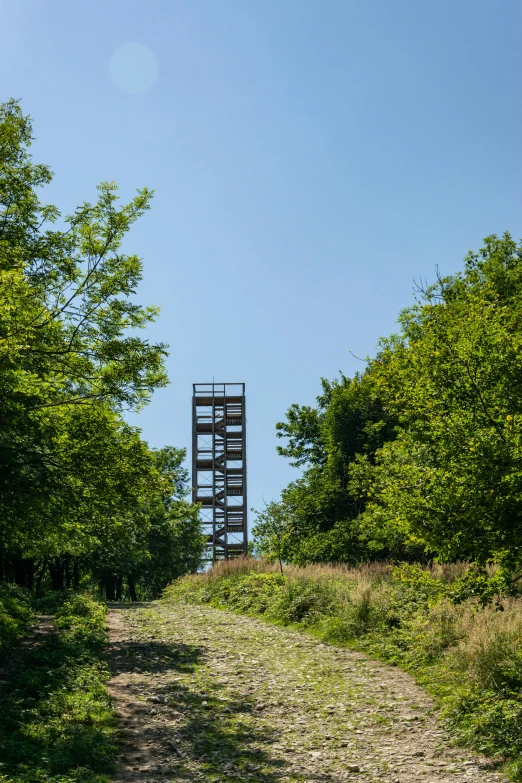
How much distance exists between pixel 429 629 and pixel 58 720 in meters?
7.39

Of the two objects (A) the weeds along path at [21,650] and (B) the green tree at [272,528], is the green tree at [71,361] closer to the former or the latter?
(A) the weeds along path at [21,650]

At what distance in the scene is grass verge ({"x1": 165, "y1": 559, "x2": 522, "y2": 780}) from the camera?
29.2 feet

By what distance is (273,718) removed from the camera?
1022cm

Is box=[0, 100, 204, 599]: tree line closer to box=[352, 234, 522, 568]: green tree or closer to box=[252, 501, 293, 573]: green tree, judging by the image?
box=[352, 234, 522, 568]: green tree

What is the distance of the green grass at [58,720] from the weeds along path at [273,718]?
0.36m

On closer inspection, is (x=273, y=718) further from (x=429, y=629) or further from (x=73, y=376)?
(x=73, y=376)

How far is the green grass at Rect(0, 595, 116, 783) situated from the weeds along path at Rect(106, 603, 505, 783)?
362 millimetres

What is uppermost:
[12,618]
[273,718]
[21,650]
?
[12,618]

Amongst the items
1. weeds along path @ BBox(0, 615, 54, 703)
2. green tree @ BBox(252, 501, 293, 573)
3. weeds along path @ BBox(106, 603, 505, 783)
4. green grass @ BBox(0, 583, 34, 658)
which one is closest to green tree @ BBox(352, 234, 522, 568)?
weeds along path @ BBox(106, 603, 505, 783)

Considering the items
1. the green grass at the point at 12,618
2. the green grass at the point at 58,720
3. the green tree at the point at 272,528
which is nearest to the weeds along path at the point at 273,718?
the green grass at the point at 58,720

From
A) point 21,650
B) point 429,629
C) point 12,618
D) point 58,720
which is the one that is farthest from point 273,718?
point 12,618

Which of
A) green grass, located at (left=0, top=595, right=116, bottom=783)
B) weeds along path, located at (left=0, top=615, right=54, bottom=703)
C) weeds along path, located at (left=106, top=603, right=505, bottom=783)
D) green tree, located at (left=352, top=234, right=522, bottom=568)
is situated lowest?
weeds along path, located at (left=106, top=603, right=505, bottom=783)

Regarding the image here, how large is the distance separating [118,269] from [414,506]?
9.20m

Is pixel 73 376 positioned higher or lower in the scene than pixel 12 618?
higher
